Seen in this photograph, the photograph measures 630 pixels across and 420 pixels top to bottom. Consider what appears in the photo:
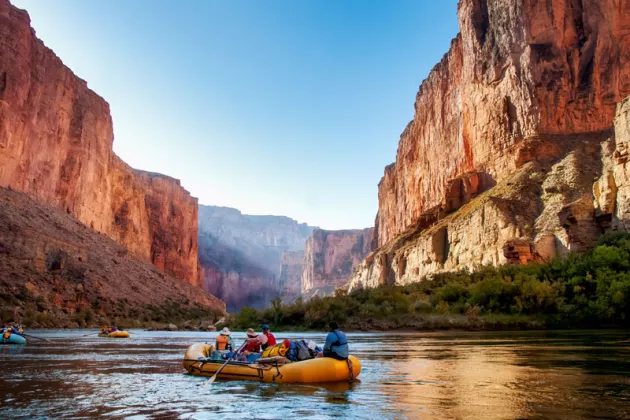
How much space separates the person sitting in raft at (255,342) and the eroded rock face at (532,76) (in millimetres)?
52623

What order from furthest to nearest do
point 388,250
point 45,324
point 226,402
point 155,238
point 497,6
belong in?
point 155,238 → point 388,250 → point 497,6 → point 45,324 → point 226,402

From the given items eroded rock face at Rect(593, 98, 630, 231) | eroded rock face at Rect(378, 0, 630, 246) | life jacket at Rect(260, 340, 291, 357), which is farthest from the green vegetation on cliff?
life jacket at Rect(260, 340, 291, 357)

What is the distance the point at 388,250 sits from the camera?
8281 cm

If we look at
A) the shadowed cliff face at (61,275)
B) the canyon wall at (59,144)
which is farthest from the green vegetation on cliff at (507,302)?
the canyon wall at (59,144)

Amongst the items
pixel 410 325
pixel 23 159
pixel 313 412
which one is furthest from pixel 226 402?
pixel 23 159

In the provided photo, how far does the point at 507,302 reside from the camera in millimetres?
40312

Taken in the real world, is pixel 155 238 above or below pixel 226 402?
above

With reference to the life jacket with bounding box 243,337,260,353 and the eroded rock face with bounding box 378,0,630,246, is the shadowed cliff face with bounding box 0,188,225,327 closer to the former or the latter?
the life jacket with bounding box 243,337,260,353

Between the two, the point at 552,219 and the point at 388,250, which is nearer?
the point at 552,219

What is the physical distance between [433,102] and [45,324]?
75.9m

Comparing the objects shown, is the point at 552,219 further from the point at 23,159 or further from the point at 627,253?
the point at 23,159

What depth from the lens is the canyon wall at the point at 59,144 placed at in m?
66.8

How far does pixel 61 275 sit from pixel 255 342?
44.4 m

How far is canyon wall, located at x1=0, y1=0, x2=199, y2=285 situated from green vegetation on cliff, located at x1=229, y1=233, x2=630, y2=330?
41004 millimetres
